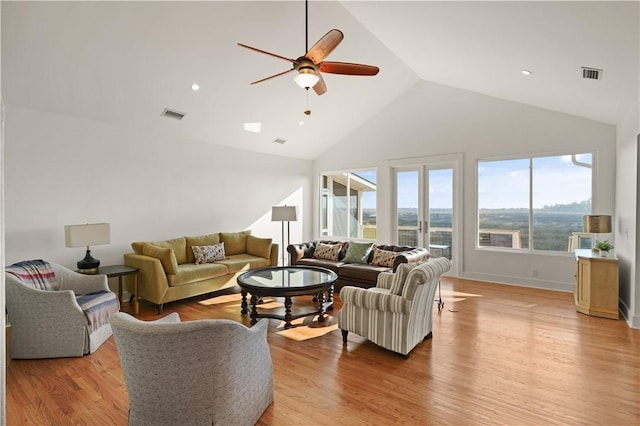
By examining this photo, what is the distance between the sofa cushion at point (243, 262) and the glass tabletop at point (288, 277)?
935 mm

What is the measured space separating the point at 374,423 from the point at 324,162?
685 cm

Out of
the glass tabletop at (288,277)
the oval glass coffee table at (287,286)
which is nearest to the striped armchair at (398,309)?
the oval glass coffee table at (287,286)

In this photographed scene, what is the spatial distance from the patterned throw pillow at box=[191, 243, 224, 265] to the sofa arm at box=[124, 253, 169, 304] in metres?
0.85

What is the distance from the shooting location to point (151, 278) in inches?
174

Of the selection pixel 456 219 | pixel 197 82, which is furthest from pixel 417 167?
pixel 197 82

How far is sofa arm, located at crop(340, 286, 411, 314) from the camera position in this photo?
2986 mm

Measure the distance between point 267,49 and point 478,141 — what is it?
13.6 feet

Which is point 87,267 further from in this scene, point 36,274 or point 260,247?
point 260,247

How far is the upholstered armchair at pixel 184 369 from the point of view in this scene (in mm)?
1734

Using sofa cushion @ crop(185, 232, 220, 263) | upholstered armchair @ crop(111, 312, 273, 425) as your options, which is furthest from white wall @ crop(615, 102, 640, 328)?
sofa cushion @ crop(185, 232, 220, 263)

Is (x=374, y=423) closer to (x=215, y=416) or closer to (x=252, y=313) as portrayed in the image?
(x=215, y=416)

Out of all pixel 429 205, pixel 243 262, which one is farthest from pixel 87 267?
pixel 429 205

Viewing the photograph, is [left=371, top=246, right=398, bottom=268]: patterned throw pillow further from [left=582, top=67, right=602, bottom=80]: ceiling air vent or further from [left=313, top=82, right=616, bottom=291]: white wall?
[left=582, top=67, right=602, bottom=80]: ceiling air vent

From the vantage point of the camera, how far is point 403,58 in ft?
18.1
